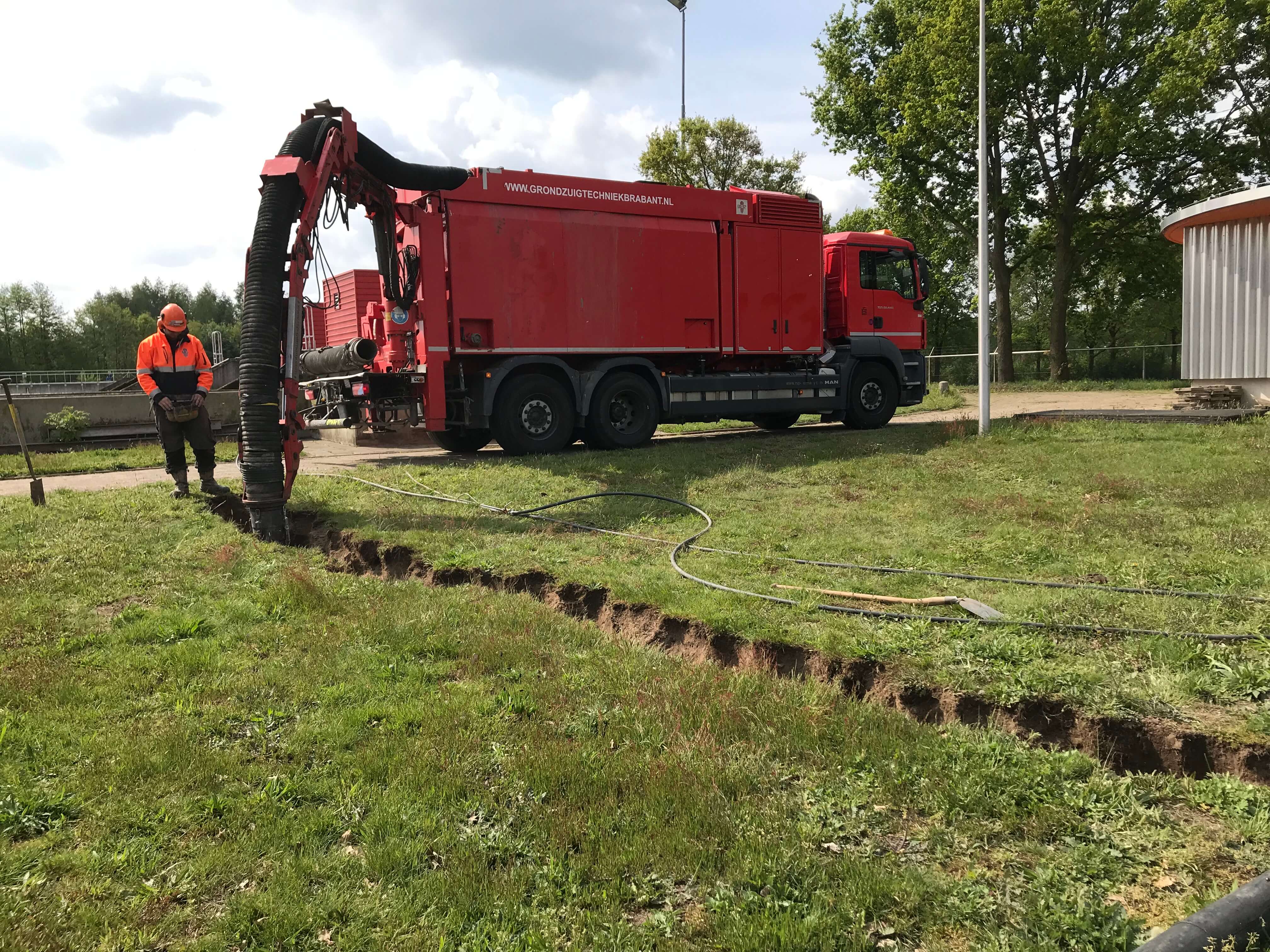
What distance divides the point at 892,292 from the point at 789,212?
287 centimetres

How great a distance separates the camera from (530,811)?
3115 millimetres

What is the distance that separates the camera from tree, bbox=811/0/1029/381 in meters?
26.0

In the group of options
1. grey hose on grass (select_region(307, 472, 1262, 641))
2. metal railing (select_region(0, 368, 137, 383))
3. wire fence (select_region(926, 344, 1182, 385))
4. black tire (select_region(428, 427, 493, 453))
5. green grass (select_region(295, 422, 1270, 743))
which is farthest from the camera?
metal railing (select_region(0, 368, 137, 383))

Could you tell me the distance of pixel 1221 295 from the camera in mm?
15820

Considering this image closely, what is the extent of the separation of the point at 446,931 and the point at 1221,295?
18.0m

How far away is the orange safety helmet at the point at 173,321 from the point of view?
9062mm

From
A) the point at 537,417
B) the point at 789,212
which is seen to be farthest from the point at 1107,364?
the point at 537,417

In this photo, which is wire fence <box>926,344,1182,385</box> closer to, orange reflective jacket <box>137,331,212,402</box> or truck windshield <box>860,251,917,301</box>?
truck windshield <box>860,251,917,301</box>

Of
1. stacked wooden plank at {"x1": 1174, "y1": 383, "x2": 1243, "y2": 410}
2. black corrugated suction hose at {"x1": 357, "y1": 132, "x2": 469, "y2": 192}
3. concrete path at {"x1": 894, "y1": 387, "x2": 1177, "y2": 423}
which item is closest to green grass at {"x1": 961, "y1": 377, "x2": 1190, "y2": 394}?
concrete path at {"x1": 894, "y1": 387, "x2": 1177, "y2": 423}

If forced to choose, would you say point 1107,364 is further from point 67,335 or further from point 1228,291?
point 67,335

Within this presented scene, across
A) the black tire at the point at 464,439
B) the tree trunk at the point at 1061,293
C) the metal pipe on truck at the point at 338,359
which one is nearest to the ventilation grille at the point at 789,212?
the black tire at the point at 464,439

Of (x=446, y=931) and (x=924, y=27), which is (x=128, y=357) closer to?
(x=924, y=27)

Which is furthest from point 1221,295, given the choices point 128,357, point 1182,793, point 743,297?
point 128,357

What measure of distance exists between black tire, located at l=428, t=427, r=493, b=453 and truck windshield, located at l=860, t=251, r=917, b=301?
728cm
